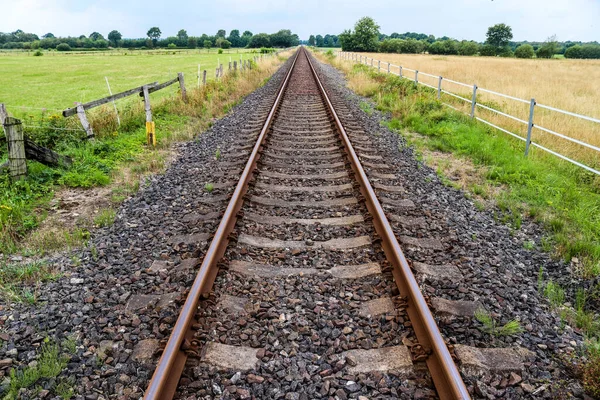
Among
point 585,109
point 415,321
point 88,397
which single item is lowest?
point 88,397

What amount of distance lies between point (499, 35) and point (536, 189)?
92.6 metres

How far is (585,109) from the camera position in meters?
13.1

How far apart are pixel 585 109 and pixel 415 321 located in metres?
13.1

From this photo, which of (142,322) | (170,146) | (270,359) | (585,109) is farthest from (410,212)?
(585,109)

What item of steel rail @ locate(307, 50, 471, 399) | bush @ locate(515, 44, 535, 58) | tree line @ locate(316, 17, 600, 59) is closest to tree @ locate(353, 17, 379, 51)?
tree line @ locate(316, 17, 600, 59)

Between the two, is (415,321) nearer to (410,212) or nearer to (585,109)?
(410,212)

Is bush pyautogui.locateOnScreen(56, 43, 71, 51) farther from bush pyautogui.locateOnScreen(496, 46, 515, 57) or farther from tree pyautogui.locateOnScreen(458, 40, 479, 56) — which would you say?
bush pyautogui.locateOnScreen(496, 46, 515, 57)

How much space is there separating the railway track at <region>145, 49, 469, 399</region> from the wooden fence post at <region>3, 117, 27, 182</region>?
3361mm

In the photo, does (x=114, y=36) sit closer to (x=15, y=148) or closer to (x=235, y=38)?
(x=235, y=38)

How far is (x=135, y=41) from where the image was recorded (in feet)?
433

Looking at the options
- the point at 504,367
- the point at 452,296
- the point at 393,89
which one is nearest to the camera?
the point at 504,367

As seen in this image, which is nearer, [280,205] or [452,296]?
[452,296]

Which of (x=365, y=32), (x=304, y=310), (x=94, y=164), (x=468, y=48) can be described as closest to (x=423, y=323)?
(x=304, y=310)

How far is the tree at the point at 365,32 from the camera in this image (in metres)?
77.2
